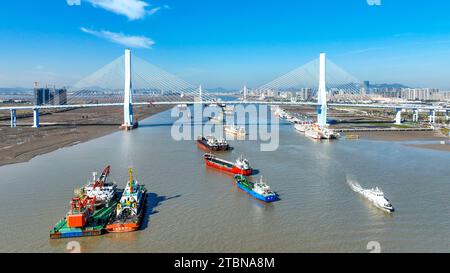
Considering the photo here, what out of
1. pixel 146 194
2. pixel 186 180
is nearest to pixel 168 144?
pixel 186 180

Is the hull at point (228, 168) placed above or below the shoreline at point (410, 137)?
below

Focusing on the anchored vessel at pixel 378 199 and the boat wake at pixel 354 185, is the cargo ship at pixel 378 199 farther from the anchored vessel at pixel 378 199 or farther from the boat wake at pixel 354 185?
the boat wake at pixel 354 185

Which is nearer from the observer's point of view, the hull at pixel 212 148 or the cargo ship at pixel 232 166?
the cargo ship at pixel 232 166

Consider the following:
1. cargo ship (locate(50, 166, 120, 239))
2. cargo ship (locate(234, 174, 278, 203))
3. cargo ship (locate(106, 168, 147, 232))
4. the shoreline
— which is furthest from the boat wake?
the shoreline

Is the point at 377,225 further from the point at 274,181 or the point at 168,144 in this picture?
the point at 168,144

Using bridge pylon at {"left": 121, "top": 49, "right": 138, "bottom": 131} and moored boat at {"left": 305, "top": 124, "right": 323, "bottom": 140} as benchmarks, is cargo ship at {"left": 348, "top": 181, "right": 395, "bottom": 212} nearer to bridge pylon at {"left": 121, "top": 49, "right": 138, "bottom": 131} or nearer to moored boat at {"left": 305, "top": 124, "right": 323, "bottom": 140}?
moored boat at {"left": 305, "top": 124, "right": 323, "bottom": 140}

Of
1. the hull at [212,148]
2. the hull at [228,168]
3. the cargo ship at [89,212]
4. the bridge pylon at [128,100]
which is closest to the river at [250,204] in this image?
the cargo ship at [89,212]

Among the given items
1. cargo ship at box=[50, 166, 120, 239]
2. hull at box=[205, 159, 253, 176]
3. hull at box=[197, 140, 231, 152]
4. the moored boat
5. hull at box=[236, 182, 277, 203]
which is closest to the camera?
cargo ship at box=[50, 166, 120, 239]
